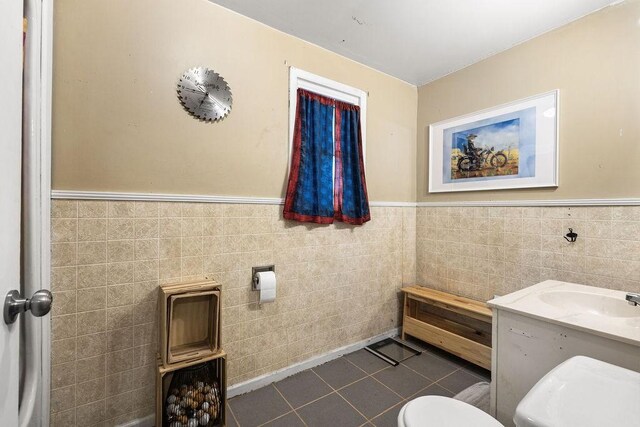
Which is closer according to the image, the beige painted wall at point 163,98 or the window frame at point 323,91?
the beige painted wall at point 163,98

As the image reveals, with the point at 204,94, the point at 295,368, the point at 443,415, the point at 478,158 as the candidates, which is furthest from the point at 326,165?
the point at 443,415

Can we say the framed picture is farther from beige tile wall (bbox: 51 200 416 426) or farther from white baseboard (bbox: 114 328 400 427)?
white baseboard (bbox: 114 328 400 427)

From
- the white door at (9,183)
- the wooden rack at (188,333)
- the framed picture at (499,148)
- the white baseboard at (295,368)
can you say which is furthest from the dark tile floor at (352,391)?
the framed picture at (499,148)

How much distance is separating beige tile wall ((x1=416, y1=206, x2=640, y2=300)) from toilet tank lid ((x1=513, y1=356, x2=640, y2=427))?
1133 millimetres

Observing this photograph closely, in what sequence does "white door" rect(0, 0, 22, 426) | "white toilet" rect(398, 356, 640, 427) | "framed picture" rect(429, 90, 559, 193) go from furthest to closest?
"framed picture" rect(429, 90, 559, 193) → "white toilet" rect(398, 356, 640, 427) → "white door" rect(0, 0, 22, 426)

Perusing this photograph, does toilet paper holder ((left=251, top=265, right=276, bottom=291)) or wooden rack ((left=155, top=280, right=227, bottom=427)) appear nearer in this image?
wooden rack ((left=155, top=280, right=227, bottom=427))

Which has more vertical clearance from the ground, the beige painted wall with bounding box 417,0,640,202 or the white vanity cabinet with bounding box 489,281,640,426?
the beige painted wall with bounding box 417,0,640,202

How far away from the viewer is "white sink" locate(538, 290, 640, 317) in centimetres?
144

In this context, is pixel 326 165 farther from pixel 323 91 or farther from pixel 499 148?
pixel 499 148

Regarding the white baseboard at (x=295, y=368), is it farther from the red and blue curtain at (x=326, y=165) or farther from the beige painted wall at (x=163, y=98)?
the beige painted wall at (x=163, y=98)

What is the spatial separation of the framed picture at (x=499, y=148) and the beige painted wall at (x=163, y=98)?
1216 millimetres

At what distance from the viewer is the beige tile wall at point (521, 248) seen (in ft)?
Result: 5.45

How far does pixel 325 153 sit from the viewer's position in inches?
84.4

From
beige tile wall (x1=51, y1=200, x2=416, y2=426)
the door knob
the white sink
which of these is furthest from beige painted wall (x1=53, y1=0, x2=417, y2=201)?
the white sink
